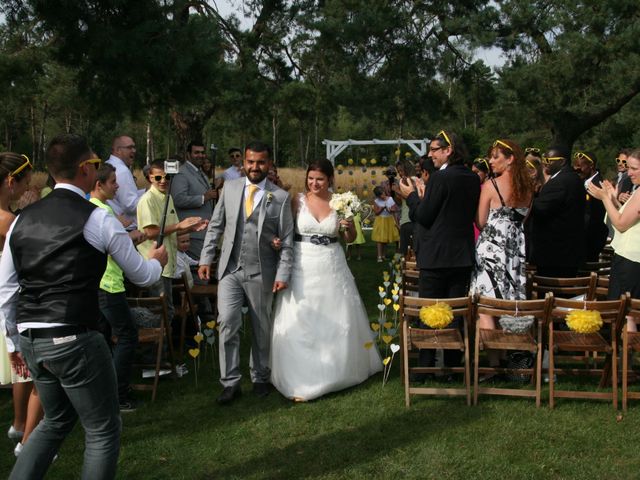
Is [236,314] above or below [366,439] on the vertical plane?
above

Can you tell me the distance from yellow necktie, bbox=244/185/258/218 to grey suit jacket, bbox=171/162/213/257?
2.22 meters

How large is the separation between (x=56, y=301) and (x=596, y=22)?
1595 centimetres

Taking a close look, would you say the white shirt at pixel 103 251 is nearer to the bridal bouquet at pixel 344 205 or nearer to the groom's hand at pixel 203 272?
the groom's hand at pixel 203 272

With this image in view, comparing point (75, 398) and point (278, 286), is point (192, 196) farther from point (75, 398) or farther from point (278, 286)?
point (75, 398)

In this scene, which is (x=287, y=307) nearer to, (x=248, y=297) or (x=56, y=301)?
(x=248, y=297)

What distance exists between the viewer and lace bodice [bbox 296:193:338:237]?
5.87 metres

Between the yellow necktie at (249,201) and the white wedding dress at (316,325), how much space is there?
476 millimetres

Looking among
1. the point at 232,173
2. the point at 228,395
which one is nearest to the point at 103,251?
the point at 228,395

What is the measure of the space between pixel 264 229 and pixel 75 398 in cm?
261

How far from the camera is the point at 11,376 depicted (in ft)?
15.8

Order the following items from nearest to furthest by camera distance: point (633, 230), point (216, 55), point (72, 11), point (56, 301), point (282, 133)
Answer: point (56, 301)
point (633, 230)
point (72, 11)
point (216, 55)
point (282, 133)

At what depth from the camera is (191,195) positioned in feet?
26.0

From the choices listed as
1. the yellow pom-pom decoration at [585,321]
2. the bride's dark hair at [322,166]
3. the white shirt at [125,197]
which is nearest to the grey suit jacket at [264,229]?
the bride's dark hair at [322,166]

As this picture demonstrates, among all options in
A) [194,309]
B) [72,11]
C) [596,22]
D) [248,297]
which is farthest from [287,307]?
[596,22]
